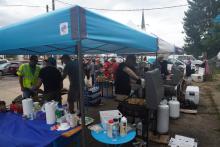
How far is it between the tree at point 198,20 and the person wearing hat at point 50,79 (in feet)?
95.4

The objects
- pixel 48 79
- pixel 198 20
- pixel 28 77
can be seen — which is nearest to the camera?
pixel 48 79

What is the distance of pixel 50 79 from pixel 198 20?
31.1 meters

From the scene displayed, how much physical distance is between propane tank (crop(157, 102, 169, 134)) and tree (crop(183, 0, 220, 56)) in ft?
91.6

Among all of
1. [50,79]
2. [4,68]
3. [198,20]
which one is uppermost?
[198,20]

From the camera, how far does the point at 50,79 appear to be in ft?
15.0

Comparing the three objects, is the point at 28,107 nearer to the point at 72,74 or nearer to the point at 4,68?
the point at 72,74

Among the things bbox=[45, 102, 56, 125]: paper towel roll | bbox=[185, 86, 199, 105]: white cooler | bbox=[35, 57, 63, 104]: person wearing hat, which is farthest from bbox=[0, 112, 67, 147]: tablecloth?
bbox=[185, 86, 199, 105]: white cooler

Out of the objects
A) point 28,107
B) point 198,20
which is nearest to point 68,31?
point 28,107

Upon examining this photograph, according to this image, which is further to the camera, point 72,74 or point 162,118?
point 72,74

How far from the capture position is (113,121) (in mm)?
2502

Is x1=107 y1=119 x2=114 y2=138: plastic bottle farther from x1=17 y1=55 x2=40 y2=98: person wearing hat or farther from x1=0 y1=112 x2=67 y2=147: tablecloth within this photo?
x1=17 y1=55 x2=40 y2=98: person wearing hat

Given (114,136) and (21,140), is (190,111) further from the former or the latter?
(21,140)

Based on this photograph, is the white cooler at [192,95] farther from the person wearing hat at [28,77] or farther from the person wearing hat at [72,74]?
the person wearing hat at [28,77]

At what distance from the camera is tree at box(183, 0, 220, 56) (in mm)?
29547
